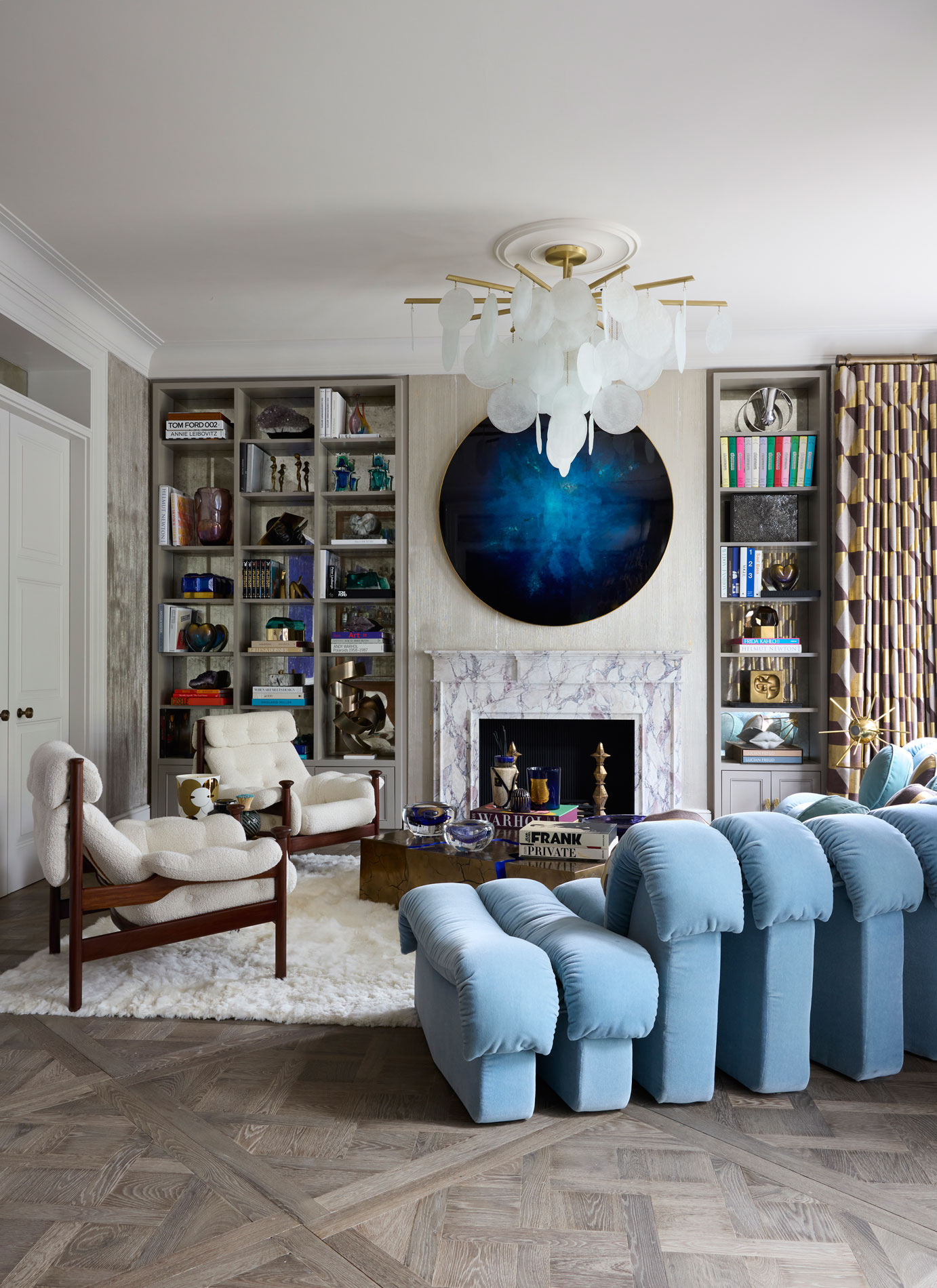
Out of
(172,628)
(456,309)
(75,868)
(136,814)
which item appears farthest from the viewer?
(172,628)

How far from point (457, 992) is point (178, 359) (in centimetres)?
469

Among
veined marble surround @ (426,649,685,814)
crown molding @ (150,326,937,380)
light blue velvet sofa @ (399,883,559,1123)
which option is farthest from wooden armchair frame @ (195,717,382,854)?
crown molding @ (150,326,937,380)

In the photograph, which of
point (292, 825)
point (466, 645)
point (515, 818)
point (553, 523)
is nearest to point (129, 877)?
point (292, 825)

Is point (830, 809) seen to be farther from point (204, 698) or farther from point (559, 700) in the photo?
point (204, 698)

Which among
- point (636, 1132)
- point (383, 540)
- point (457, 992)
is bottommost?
point (636, 1132)

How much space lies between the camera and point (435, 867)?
3.72 meters

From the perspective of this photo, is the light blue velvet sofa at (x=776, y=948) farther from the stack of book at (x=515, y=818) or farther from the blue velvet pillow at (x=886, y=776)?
the stack of book at (x=515, y=818)

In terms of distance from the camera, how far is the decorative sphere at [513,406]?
382 cm

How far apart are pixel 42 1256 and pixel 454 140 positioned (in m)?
3.46

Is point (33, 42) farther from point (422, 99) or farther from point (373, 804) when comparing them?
point (373, 804)

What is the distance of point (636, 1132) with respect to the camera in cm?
217

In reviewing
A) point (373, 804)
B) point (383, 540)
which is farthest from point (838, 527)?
point (373, 804)

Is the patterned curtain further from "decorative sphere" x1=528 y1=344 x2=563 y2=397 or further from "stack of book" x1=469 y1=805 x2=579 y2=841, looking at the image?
"decorative sphere" x1=528 y1=344 x2=563 y2=397

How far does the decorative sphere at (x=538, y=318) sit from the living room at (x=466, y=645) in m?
0.01
